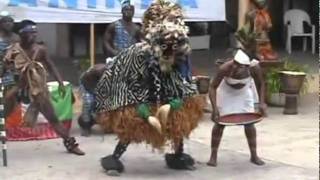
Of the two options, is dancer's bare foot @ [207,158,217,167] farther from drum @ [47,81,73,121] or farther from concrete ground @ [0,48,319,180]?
drum @ [47,81,73,121]

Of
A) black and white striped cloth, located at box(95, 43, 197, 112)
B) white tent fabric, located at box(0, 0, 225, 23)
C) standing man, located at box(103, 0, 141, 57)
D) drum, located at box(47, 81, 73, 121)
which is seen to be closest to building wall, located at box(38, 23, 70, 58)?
white tent fabric, located at box(0, 0, 225, 23)

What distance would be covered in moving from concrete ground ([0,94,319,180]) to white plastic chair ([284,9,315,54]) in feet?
29.2

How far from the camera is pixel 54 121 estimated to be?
8.63 metres

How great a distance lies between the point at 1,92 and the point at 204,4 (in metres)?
5.24

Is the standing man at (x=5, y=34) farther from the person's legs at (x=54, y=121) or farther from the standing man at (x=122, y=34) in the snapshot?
the standing man at (x=122, y=34)

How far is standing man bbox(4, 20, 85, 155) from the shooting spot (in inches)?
331

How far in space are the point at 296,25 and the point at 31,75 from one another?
38.9 ft

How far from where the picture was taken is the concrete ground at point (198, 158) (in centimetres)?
775

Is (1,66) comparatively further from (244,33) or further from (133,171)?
(244,33)

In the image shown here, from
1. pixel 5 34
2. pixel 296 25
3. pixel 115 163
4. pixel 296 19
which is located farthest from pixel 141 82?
pixel 296 25

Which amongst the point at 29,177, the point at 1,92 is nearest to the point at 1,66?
the point at 1,92

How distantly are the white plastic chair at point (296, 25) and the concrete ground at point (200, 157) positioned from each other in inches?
340

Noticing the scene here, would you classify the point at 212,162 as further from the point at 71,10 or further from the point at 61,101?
the point at 71,10

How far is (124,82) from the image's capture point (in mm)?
7527
